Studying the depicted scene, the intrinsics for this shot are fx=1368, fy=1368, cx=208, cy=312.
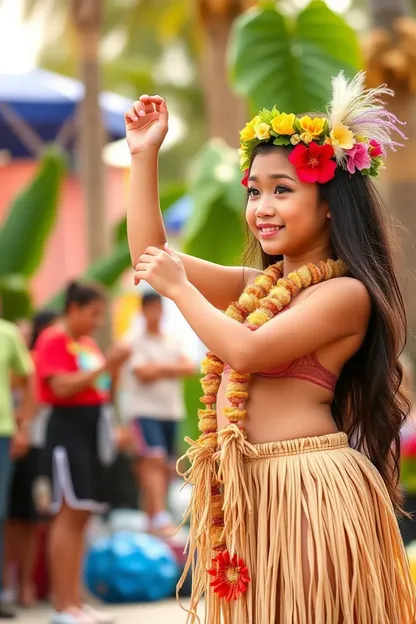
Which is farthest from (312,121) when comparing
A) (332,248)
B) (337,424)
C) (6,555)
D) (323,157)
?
(6,555)

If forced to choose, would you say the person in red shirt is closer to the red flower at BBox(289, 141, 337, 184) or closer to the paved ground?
the paved ground

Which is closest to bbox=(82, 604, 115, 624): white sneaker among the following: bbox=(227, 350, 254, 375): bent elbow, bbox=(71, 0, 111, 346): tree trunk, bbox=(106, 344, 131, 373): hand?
bbox=(106, 344, 131, 373): hand

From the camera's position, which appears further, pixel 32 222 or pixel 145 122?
pixel 32 222

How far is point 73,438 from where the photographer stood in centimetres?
648

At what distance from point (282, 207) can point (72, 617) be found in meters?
3.70

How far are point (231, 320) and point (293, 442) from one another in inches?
12.6

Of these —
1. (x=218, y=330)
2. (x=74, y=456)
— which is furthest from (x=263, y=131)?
(x=74, y=456)

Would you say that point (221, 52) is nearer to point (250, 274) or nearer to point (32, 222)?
point (32, 222)

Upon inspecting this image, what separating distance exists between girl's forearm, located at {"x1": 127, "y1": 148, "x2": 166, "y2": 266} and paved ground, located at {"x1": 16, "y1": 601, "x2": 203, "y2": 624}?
3532 mm

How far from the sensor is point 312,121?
315cm

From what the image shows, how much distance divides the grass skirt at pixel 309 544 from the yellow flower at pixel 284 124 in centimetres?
70

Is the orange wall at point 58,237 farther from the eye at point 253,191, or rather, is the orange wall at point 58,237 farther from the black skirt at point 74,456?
the eye at point 253,191

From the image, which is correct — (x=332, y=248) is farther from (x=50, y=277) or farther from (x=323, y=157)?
(x=50, y=277)

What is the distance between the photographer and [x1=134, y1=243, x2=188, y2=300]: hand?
303 cm
